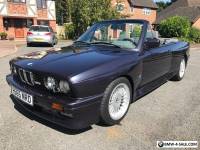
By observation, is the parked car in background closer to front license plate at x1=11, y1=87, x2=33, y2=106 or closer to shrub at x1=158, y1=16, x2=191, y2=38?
front license plate at x1=11, y1=87, x2=33, y2=106

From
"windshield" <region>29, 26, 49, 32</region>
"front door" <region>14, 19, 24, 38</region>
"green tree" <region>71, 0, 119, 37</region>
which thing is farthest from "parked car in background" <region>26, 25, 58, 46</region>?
"front door" <region>14, 19, 24, 38</region>

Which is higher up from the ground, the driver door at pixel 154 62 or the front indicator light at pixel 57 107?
the driver door at pixel 154 62

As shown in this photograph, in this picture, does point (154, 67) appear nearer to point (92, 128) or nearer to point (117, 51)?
point (117, 51)

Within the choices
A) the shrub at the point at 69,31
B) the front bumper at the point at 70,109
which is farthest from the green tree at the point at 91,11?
the front bumper at the point at 70,109

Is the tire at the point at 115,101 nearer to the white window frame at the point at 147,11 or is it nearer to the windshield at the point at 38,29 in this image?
the windshield at the point at 38,29

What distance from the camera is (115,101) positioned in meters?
3.88

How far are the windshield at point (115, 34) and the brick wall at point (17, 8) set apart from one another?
2447 centimetres

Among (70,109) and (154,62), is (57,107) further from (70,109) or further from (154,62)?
(154,62)

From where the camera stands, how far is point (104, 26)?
5.14 meters

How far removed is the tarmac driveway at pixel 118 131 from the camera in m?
3.37

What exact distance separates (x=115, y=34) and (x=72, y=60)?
1.40 metres

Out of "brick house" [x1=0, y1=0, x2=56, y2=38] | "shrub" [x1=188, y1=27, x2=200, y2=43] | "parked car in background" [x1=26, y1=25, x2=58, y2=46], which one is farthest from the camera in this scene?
"brick house" [x1=0, y1=0, x2=56, y2=38]

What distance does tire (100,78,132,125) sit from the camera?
3.55 meters

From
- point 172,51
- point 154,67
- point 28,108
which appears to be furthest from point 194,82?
point 28,108
